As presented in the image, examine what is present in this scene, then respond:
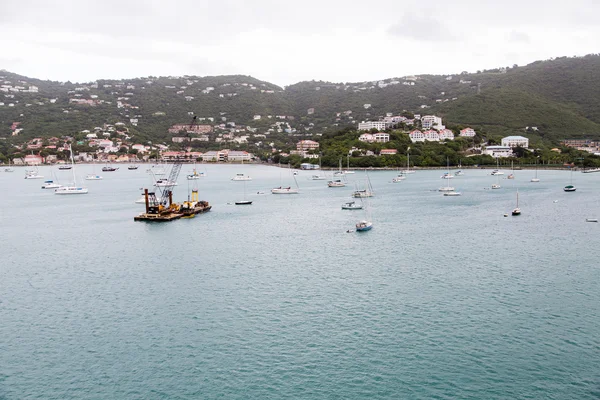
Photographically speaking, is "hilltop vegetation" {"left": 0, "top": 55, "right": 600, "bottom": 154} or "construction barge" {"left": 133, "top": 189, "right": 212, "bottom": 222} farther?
"hilltop vegetation" {"left": 0, "top": 55, "right": 600, "bottom": 154}

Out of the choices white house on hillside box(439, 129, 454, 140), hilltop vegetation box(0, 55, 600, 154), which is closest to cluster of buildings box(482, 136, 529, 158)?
white house on hillside box(439, 129, 454, 140)

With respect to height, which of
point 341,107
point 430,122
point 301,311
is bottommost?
point 301,311

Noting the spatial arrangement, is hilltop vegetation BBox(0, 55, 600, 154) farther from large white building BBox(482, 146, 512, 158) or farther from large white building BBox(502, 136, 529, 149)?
large white building BBox(482, 146, 512, 158)

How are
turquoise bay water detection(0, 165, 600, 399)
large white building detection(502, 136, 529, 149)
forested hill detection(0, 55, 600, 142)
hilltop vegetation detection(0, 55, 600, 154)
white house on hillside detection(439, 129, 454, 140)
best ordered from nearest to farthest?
turquoise bay water detection(0, 165, 600, 399), large white building detection(502, 136, 529, 149), white house on hillside detection(439, 129, 454, 140), hilltop vegetation detection(0, 55, 600, 154), forested hill detection(0, 55, 600, 142)

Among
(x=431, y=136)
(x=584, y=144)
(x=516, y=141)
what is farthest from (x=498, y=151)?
(x=584, y=144)

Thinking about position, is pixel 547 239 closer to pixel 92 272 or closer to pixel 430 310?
pixel 430 310

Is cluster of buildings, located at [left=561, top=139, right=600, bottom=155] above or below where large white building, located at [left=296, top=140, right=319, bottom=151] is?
below

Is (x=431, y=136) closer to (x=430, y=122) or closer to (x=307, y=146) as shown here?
(x=430, y=122)
